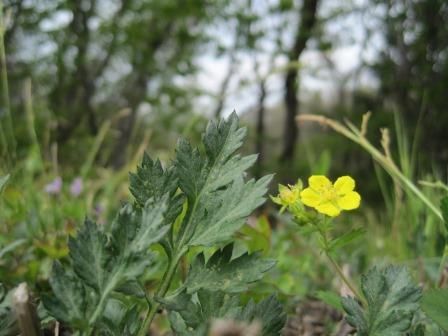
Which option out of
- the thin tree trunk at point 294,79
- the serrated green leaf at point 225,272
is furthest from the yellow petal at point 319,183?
the thin tree trunk at point 294,79

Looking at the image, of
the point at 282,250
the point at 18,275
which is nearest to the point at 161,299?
the point at 18,275

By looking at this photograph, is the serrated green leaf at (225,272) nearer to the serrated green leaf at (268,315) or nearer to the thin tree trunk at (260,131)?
the serrated green leaf at (268,315)

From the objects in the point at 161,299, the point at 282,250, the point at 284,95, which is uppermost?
the point at 161,299

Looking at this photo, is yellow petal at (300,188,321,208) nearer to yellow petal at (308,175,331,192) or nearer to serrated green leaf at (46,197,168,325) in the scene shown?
yellow petal at (308,175,331,192)

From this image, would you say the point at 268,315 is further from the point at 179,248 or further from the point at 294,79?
the point at 294,79

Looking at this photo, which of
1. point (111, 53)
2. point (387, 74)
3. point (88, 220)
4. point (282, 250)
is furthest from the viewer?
point (387, 74)

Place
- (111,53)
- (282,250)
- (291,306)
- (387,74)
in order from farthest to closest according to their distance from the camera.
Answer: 1. (387,74)
2. (111,53)
3. (282,250)
4. (291,306)

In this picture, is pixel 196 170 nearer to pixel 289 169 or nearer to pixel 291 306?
pixel 291 306
